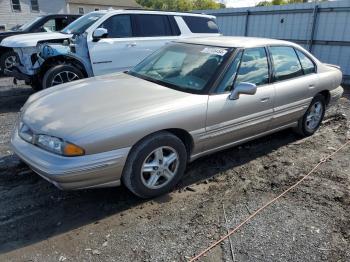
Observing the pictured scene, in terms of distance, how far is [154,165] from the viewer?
3.36 meters

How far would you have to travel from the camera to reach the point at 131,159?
3.15 metres

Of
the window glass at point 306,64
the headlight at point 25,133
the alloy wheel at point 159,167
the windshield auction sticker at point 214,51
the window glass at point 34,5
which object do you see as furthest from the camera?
the window glass at point 34,5

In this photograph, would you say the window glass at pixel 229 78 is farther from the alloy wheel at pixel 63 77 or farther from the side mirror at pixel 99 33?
the alloy wheel at pixel 63 77

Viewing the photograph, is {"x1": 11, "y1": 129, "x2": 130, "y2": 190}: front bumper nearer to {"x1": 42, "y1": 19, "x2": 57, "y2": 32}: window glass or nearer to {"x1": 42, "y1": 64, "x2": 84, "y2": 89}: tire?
{"x1": 42, "y1": 64, "x2": 84, "y2": 89}: tire

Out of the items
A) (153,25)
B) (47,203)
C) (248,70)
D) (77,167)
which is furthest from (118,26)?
(77,167)

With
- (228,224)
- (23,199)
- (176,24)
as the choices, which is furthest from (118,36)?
(228,224)

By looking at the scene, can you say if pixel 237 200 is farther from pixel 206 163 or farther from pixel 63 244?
pixel 63 244

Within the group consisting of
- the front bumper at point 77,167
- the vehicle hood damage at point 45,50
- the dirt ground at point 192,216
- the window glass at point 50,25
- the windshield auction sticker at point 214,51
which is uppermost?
the windshield auction sticker at point 214,51

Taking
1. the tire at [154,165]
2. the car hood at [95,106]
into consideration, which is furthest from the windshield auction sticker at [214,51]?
the tire at [154,165]

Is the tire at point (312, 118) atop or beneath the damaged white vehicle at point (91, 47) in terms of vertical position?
beneath

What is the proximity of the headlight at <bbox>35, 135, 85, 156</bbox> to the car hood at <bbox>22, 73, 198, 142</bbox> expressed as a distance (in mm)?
50

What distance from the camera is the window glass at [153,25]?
24.3ft

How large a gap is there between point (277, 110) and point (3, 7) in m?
26.1

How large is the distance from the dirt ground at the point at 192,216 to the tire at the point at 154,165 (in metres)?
0.16
